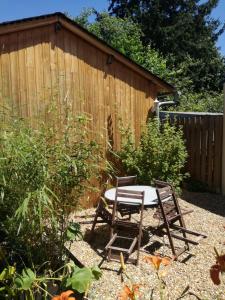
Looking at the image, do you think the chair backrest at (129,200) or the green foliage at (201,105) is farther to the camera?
the green foliage at (201,105)

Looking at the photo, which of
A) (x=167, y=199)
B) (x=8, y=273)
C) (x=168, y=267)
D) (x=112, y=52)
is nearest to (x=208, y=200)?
(x=167, y=199)

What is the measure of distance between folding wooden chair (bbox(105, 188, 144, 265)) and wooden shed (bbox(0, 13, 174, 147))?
1.97 metres

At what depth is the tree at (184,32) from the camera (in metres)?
26.2

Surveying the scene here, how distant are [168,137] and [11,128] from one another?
4312 millimetres

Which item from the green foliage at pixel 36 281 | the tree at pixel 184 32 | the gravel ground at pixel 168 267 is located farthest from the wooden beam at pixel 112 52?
the tree at pixel 184 32

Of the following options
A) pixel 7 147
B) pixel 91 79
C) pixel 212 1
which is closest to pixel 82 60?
pixel 91 79

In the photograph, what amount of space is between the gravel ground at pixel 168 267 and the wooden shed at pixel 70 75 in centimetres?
204

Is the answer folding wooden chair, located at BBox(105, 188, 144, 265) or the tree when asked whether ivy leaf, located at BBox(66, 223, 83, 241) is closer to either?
folding wooden chair, located at BBox(105, 188, 144, 265)

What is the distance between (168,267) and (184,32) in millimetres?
24529

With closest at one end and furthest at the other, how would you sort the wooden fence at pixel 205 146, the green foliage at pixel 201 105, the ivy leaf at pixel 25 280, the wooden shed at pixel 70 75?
the ivy leaf at pixel 25 280 < the wooden shed at pixel 70 75 < the wooden fence at pixel 205 146 < the green foliage at pixel 201 105

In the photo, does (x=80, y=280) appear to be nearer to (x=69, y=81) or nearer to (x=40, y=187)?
(x=40, y=187)

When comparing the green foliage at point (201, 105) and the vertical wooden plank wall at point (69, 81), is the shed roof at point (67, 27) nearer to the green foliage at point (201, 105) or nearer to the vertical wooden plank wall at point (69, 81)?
the vertical wooden plank wall at point (69, 81)

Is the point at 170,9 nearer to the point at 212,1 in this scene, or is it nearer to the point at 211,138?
the point at 212,1

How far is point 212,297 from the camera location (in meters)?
4.13
